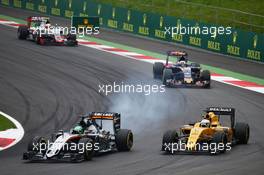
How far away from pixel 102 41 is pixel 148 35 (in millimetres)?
3211

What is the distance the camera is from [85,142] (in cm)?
2214

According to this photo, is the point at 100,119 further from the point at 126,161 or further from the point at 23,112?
the point at 23,112

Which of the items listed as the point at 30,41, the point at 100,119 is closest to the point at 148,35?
the point at 30,41

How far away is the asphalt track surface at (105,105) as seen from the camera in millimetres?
21516

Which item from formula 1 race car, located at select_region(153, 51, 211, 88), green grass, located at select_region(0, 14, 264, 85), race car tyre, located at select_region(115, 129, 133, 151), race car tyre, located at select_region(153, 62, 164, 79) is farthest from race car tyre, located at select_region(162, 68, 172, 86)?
race car tyre, located at select_region(115, 129, 133, 151)

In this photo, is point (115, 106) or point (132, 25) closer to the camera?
point (115, 106)

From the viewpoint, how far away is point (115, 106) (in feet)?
103

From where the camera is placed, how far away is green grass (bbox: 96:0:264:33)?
1866 inches

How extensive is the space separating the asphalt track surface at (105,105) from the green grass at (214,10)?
742cm

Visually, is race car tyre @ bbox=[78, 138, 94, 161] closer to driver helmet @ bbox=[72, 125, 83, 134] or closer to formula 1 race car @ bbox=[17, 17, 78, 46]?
driver helmet @ bbox=[72, 125, 83, 134]

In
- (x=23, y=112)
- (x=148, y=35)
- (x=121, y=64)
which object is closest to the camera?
(x=23, y=112)

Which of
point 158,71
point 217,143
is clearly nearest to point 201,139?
point 217,143

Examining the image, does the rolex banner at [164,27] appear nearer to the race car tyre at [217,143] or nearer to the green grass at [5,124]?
the green grass at [5,124]

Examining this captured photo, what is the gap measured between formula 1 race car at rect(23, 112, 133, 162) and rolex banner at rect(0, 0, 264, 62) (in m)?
20.1
